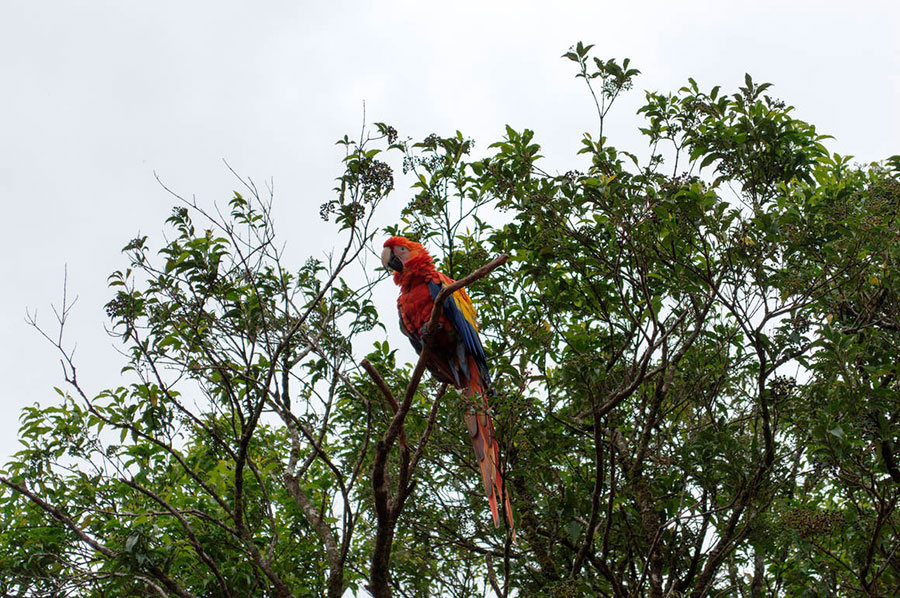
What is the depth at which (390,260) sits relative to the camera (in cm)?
484

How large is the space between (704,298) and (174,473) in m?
3.73

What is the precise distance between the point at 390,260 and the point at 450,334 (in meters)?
0.76

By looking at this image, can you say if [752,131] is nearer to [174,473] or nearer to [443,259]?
[443,259]

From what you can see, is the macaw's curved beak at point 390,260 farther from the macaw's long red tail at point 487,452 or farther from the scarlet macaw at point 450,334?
the macaw's long red tail at point 487,452

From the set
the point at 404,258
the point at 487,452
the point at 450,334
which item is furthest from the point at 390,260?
the point at 487,452

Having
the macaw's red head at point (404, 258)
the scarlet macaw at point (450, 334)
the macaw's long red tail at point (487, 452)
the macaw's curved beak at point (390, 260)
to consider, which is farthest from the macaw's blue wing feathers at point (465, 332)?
the macaw's curved beak at point (390, 260)

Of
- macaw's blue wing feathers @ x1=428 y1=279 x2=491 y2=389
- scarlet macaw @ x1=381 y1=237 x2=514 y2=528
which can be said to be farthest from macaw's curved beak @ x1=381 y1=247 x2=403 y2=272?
macaw's blue wing feathers @ x1=428 y1=279 x2=491 y2=389

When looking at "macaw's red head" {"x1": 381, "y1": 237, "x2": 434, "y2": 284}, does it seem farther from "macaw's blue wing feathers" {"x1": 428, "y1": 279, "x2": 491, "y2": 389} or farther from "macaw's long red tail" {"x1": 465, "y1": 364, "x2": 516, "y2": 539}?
"macaw's long red tail" {"x1": 465, "y1": 364, "x2": 516, "y2": 539}

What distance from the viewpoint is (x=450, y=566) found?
5082 mm

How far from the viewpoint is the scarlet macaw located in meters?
4.12

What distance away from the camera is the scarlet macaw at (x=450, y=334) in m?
4.12

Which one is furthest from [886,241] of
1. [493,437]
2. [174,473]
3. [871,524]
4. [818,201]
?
[174,473]

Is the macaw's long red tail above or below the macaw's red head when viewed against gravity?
below

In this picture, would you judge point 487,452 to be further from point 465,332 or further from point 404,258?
point 404,258
